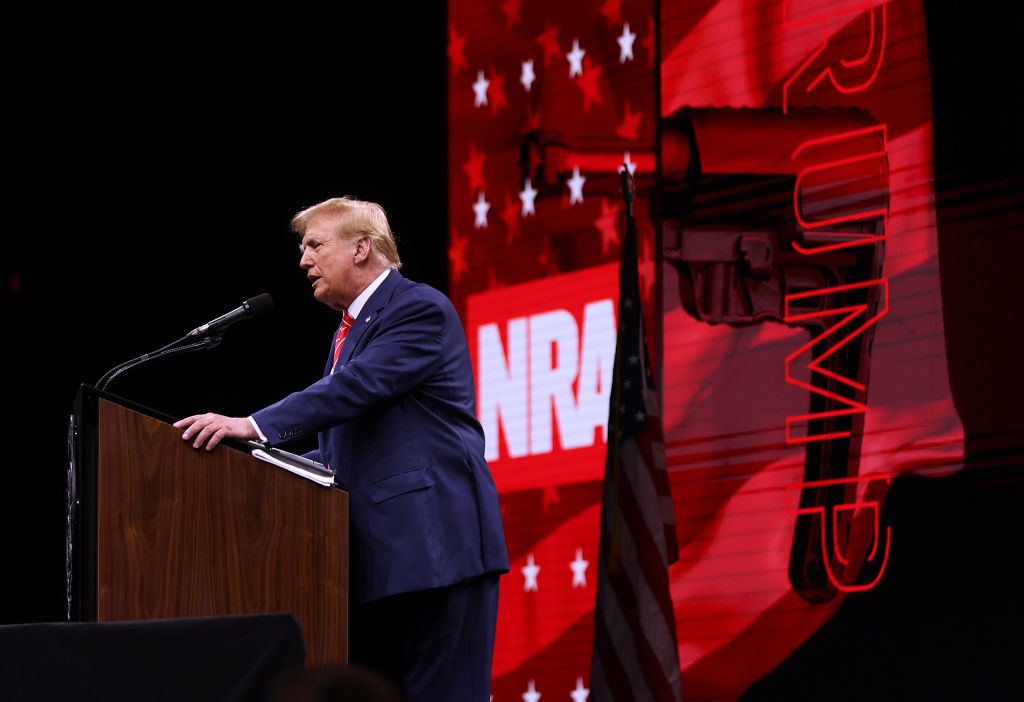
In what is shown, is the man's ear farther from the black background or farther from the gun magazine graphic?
the black background

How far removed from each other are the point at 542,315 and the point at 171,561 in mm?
2494

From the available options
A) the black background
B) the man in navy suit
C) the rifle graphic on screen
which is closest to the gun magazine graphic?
the rifle graphic on screen

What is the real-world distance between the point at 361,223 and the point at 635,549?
1.59 m

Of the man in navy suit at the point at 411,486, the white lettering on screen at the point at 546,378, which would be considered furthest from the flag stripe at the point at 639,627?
the man in navy suit at the point at 411,486

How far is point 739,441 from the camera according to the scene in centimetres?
391

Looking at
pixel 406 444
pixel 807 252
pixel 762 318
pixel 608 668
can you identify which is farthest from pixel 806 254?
pixel 406 444

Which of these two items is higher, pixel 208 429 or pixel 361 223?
pixel 361 223

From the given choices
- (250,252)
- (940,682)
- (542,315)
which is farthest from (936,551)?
(250,252)

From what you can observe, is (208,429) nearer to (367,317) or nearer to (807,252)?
(367,317)

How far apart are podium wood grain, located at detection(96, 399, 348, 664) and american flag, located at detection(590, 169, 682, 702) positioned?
5.23 ft

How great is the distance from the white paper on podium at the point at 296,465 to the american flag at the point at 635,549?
168 cm

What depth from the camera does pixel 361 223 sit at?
278 centimetres

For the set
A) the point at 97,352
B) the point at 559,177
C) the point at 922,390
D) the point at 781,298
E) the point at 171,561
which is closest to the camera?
the point at 171,561

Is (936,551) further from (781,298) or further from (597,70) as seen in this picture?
(597,70)
